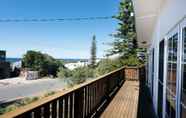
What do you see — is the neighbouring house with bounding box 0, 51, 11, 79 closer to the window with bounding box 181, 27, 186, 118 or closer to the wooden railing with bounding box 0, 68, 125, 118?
the wooden railing with bounding box 0, 68, 125, 118

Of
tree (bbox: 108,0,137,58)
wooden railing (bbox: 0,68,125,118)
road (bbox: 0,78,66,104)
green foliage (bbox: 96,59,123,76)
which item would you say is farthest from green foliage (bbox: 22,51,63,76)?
wooden railing (bbox: 0,68,125,118)

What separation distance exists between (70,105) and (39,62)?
1618 inches

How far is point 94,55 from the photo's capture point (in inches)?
1855

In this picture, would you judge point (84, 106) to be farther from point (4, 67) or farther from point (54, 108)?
point (4, 67)

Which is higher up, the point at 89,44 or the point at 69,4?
the point at 69,4

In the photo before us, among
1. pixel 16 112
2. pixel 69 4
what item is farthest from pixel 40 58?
pixel 16 112

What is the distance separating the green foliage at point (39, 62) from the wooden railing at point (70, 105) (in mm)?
39097

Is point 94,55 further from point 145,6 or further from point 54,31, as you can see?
point 145,6

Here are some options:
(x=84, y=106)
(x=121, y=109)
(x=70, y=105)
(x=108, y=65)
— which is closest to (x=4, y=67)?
(x=108, y=65)

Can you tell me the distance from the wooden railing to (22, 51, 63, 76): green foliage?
39097 mm

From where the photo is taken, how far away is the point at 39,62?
43031mm

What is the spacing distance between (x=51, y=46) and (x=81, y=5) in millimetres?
36011

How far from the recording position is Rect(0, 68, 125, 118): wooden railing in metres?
1.90

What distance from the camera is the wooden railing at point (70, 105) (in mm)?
1902
